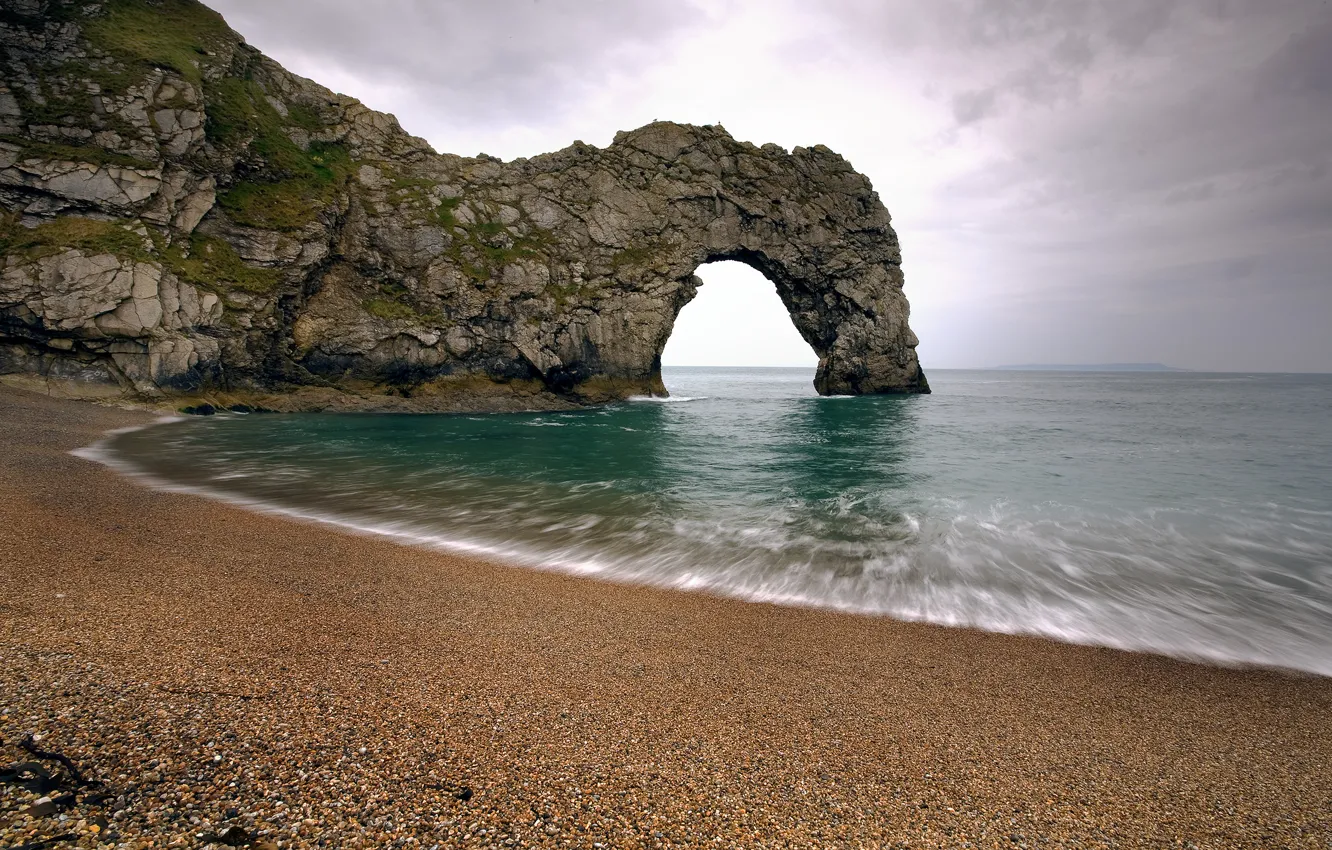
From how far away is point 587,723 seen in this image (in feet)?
12.9

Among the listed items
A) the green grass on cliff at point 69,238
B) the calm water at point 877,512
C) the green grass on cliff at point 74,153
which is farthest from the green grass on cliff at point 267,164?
the calm water at point 877,512

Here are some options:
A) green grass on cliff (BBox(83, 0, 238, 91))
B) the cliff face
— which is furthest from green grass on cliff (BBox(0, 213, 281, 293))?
green grass on cliff (BBox(83, 0, 238, 91))

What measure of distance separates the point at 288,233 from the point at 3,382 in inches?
616

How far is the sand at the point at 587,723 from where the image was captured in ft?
9.37

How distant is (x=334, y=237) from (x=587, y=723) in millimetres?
42467

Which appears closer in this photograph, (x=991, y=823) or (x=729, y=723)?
(x=991, y=823)

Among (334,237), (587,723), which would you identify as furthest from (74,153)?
(587,723)

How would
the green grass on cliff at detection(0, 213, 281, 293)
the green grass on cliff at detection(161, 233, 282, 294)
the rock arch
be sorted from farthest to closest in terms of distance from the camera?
the rock arch, the green grass on cliff at detection(161, 233, 282, 294), the green grass on cliff at detection(0, 213, 281, 293)

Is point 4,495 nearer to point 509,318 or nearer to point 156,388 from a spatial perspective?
point 156,388

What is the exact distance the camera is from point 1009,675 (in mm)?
5391

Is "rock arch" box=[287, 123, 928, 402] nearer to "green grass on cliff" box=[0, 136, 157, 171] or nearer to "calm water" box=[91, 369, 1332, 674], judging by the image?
"green grass on cliff" box=[0, 136, 157, 171]

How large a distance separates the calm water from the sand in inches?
69.1

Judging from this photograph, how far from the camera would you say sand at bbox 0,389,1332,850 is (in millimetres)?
2857

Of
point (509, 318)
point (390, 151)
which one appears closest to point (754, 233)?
point (509, 318)
